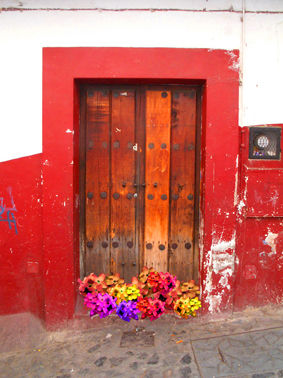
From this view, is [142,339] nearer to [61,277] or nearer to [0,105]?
[61,277]

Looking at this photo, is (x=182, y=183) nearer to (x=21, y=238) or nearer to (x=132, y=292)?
(x=132, y=292)

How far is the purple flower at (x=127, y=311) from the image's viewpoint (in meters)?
2.78

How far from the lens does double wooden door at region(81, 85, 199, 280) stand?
3014 millimetres

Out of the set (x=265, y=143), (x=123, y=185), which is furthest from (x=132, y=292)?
(x=265, y=143)

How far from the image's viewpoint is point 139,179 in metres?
3.05

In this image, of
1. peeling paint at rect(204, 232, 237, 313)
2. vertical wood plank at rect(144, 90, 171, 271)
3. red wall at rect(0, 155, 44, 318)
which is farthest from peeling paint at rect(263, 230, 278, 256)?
red wall at rect(0, 155, 44, 318)

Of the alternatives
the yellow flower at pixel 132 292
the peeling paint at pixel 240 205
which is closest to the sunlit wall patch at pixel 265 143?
the peeling paint at pixel 240 205

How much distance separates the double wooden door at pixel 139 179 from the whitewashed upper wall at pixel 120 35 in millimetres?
453

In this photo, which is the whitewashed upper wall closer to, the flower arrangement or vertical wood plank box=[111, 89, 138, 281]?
vertical wood plank box=[111, 89, 138, 281]

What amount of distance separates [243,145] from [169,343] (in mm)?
1896

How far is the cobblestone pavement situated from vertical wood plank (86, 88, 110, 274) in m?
0.61

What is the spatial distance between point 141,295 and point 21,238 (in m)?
1.27

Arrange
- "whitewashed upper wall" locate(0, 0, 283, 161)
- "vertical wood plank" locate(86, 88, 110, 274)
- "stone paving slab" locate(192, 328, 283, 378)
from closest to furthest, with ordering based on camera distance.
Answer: "stone paving slab" locate(192, 328, 283, 378), "whitewashed upper wall" locate(0, 0, 283, 161), "vertical wood plank" locate(86, 88, 110, 274)

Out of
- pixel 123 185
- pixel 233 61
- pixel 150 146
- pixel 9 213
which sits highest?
pixel 233 61
